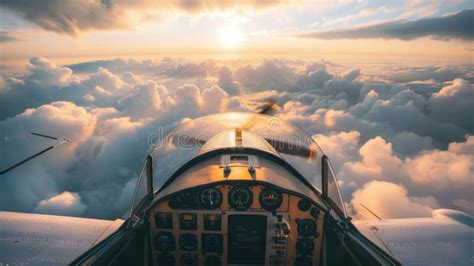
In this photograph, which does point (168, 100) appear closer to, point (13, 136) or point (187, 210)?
point (13, 136)

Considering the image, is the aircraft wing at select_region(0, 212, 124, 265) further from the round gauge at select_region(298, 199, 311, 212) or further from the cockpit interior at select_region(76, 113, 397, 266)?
the round gauge at select_region(298, 199, 311, 212)

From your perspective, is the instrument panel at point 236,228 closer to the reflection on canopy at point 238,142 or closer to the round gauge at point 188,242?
the round gauge at point 188,242

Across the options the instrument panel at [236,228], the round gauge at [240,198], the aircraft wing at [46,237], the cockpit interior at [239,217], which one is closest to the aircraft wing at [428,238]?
the cockpit interior at [239,217]

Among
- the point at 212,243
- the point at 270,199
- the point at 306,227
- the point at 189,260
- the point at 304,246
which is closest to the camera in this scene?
the point at 270,199

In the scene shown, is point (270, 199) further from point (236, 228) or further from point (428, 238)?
point (428, 238)

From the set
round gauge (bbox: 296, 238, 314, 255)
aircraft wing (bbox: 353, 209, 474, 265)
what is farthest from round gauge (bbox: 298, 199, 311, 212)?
aircraft wing (bbox: 353, 209, 474, 265)

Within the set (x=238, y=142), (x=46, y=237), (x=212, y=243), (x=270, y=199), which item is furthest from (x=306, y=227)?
(x=46, y=237)
